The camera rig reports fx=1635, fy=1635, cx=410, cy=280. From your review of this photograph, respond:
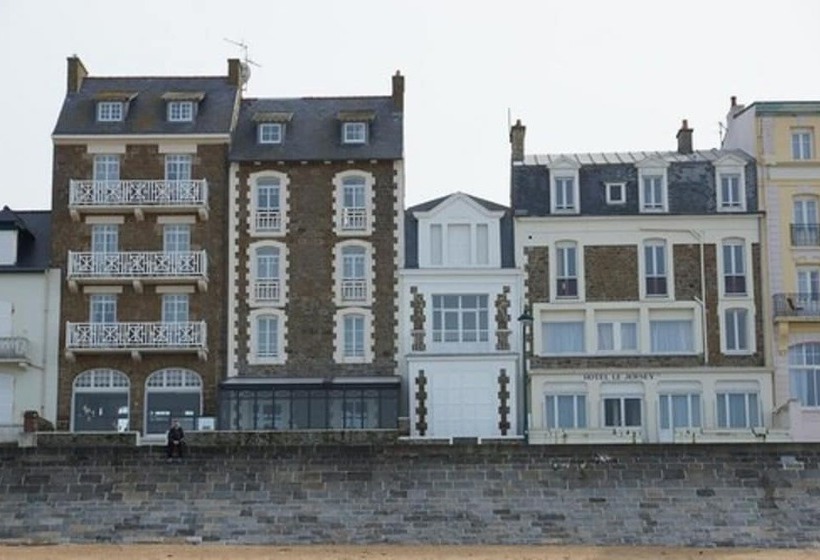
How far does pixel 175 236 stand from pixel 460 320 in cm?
930

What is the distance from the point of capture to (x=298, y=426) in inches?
1932

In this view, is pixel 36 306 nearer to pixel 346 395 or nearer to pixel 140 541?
pixel 346 395

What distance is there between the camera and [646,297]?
166 ft

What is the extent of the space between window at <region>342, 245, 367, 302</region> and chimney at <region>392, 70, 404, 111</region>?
5.36m

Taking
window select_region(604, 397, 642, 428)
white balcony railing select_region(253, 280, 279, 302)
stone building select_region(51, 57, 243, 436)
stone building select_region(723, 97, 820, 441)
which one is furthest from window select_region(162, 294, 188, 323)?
stone building select_region(723, 97, 820, 441)

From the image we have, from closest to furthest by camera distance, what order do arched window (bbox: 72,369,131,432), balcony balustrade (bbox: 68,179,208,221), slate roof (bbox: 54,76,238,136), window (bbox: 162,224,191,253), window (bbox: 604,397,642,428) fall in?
window (bbox: 604,397,642,428) → arched window (bbox: 72,369,131,432) → balcony balustrade (bbox: 68,179,208,221) → window (bbox: 162,224,191,253) → slate roof (bbox: 54,76,238,136)

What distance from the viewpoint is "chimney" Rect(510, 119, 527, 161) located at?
53.5m

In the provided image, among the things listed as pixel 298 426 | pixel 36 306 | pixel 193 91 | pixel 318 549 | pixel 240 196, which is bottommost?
pixel 318 549

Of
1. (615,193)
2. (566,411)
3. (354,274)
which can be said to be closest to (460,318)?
(354,274)

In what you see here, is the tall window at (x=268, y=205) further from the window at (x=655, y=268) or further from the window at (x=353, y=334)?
the window at (x=655, y=268)

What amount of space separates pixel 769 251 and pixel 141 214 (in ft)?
64.1

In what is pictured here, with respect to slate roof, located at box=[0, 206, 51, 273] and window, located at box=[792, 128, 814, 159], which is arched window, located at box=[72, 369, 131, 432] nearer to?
slate roof, located at box=[0, 206, 51, 273]

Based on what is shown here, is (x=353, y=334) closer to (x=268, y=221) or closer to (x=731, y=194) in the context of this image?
(x=268, y=221)

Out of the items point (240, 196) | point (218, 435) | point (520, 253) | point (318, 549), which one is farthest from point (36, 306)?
point (318, 549)
